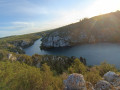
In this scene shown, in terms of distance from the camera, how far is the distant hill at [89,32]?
86.6 meters

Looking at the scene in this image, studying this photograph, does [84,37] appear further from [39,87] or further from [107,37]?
[39,87]

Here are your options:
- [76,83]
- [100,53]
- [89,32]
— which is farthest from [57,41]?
[76,83]

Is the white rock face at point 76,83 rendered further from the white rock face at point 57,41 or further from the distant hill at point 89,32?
the white rock face at point 57,41

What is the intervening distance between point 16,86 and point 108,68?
1300 centimetres

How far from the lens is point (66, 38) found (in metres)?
101

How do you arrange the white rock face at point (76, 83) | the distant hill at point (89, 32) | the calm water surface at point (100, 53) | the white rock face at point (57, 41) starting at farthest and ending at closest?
the white rock face at point (57, 41) < the distant hill at point (89, 32) < the calm water surface at point (100, 53) < the white rock face at point (76, 83)

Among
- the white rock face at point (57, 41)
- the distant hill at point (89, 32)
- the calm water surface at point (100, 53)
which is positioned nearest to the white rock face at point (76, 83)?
the calm water surface at point (100, 53)

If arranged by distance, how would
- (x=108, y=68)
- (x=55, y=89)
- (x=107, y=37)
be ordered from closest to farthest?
(x=55, y=89) < (x=108, y=68) < (x=107, y=37)

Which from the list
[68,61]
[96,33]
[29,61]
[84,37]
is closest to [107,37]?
[96,33]

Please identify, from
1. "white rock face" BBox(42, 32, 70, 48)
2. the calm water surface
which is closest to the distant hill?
"white rock face" BBox(42, 32, 70, 48)

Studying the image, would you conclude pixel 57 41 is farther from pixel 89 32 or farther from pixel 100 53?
pixel 100 53

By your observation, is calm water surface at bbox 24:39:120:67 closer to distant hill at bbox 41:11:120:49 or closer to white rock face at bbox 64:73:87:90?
distant hill at bbox 41:11:120:49

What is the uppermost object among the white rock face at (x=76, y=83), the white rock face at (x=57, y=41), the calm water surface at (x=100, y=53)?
the white rock face at (x=76, y=83)

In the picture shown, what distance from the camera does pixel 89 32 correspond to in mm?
98250
